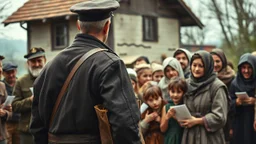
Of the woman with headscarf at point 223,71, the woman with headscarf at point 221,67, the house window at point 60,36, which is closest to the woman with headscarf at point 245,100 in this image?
the woman with headscarf at point 223,71

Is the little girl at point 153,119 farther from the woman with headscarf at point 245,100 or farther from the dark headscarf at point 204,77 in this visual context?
the woman with headscarf at point 245,100

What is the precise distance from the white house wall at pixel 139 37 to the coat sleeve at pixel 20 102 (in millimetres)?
13897

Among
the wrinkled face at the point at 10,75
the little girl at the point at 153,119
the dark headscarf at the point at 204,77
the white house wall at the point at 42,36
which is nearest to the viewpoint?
the dark headscarf at the point at 204,77

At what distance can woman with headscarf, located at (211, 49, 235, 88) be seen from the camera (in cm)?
762

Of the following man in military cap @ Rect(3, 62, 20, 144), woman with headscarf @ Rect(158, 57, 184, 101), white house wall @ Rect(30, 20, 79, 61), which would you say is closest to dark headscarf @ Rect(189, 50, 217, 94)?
woman with headscarf @ Rect(158, 57, 184, 101)

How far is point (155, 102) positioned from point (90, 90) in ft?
9.41

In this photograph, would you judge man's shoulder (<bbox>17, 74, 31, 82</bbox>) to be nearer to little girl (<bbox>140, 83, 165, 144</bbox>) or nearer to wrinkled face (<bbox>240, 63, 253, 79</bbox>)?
little girl (<bbox>140, 83, 165, 144</bbox>)

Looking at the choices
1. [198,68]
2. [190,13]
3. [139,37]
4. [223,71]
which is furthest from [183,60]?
[190,13]

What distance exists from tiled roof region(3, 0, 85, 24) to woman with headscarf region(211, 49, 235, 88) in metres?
12.6

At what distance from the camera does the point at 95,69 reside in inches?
139

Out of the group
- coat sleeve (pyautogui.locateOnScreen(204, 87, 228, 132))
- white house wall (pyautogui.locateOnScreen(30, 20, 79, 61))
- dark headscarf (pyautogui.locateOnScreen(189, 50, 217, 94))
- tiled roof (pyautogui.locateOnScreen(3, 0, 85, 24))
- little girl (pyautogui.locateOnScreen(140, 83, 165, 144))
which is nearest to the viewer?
coat sleeve (pyautogui.locateOnScreen(204, 87, 228, 132))

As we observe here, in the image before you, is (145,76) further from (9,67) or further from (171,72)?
(9,67)

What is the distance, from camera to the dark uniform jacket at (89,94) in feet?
11.4

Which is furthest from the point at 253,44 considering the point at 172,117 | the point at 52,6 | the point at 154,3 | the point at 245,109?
the point at 172,117
